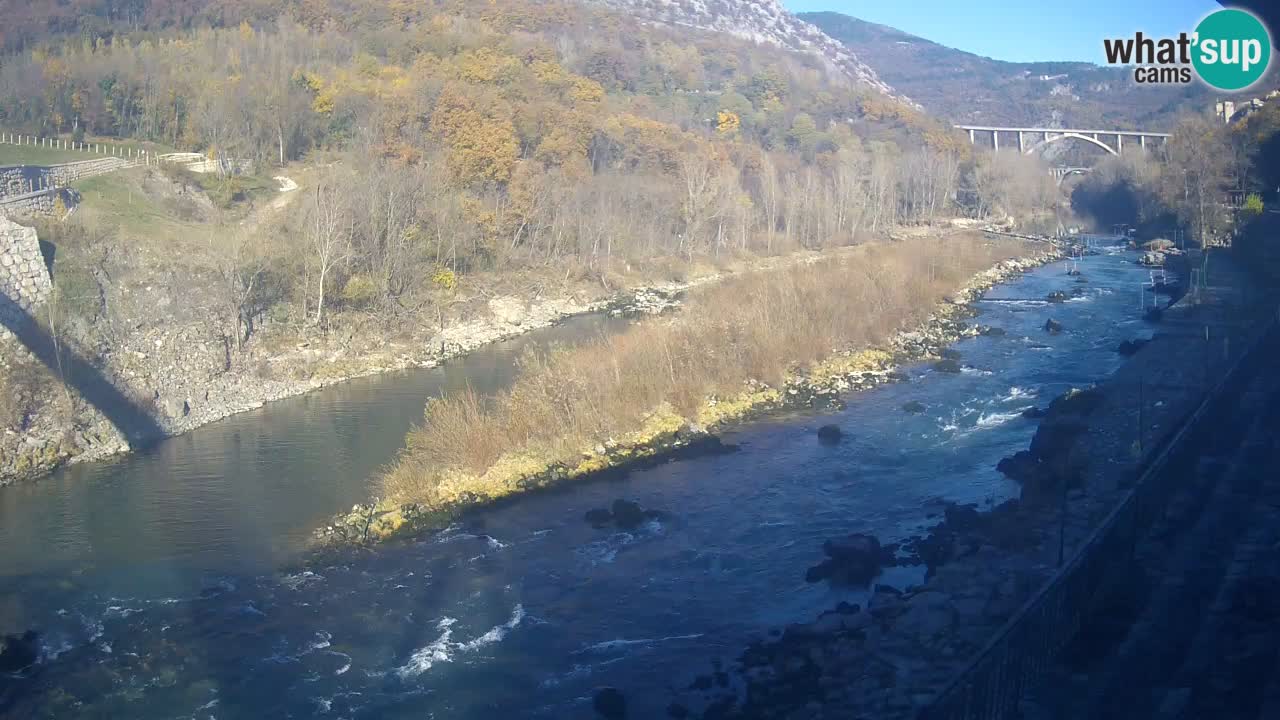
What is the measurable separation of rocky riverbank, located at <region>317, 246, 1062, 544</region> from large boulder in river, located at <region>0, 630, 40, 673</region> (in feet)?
8.79

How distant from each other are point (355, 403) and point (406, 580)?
7.12 m

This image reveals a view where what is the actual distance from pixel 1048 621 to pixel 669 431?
25.0 feet

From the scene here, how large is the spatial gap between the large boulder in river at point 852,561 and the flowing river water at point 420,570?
14cm

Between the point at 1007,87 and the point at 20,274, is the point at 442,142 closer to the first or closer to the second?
the point at 20,274

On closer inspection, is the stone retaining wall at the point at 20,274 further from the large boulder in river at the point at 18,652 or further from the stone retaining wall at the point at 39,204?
the large boulder in river at the point at 18,652

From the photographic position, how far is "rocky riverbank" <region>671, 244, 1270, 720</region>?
665 cm

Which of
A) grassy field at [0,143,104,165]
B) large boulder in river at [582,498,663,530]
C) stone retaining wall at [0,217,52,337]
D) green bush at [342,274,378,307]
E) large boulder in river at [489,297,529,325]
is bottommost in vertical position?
large boulder in river at [582,498,663,530]

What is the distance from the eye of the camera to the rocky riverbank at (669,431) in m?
10.3

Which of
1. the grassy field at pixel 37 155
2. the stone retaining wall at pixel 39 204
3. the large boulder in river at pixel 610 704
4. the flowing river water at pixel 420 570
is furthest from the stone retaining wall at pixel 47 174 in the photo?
the large boulder in river at pixel 610 704

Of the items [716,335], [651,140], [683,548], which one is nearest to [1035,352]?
[716,335]

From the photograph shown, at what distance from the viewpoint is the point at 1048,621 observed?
5688 mm

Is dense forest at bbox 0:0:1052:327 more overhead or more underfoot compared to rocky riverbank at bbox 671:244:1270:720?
more overhead

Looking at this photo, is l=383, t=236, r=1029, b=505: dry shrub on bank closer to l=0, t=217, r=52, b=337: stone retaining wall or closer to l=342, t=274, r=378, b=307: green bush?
l=342, t=274, r=378, b=307: green bush

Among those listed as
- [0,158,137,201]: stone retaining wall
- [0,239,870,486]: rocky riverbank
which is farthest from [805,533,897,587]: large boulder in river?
[0,158,137,201]: stone retaining wall
